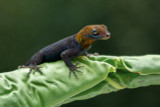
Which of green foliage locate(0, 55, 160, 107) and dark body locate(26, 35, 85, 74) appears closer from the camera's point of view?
green foliage locate(0, 55, 160, 107)

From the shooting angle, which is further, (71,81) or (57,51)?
(57,51)

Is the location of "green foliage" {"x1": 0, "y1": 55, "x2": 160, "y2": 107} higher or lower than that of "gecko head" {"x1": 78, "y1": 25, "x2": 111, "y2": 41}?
lower

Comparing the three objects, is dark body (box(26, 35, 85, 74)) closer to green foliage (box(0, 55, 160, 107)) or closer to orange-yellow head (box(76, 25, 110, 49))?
orange-yellow head (box(76, 25, 110, 49))

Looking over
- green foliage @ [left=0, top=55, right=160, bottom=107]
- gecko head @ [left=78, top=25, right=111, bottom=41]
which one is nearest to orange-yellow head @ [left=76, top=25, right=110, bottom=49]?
gecko head @ [left=78, top=25, right=111, bottom=41]

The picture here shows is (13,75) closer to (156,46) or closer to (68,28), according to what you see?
(68,28)

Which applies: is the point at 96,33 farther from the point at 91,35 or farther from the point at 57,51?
the point at 57,51

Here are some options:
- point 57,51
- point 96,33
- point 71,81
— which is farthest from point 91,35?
point 71,81
